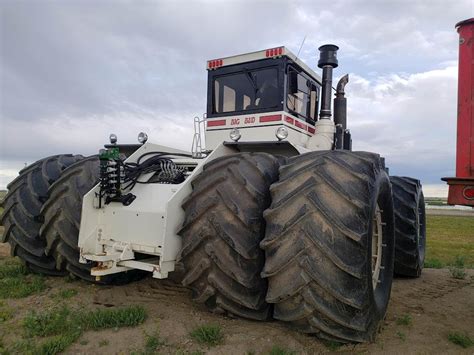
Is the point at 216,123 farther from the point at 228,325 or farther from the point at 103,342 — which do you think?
the point at 103,342

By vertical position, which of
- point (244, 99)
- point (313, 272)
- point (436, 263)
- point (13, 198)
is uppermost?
point (244, 99)

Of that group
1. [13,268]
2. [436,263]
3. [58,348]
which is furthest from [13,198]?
[436,263]

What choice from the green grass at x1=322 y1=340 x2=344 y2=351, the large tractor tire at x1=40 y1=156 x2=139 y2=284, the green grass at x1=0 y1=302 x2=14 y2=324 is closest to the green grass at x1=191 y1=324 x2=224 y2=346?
the green grass at x1=322 y1=340 x2=344 y2=351

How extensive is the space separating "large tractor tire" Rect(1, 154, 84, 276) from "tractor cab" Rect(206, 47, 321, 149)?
6.87 ft

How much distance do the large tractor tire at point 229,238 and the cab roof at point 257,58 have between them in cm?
216

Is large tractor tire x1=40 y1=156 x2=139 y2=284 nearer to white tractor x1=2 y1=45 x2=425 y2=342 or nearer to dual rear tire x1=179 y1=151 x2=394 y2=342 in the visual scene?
white tractor x1=2 y1=45 x2=425 y2=342

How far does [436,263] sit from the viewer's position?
7562mm

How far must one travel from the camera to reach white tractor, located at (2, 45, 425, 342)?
2670mm

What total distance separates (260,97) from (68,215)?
2.70 metres

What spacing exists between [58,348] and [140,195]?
1510mm

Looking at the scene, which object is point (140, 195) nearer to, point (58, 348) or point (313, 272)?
point (58, 348)

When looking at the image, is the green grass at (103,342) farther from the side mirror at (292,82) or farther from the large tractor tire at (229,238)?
the side mirror at (292,82)

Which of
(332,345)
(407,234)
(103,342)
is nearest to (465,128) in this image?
(332,345)

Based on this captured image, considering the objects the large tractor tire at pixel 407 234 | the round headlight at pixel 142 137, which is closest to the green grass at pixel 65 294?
the round headlight at pixel 142 137
